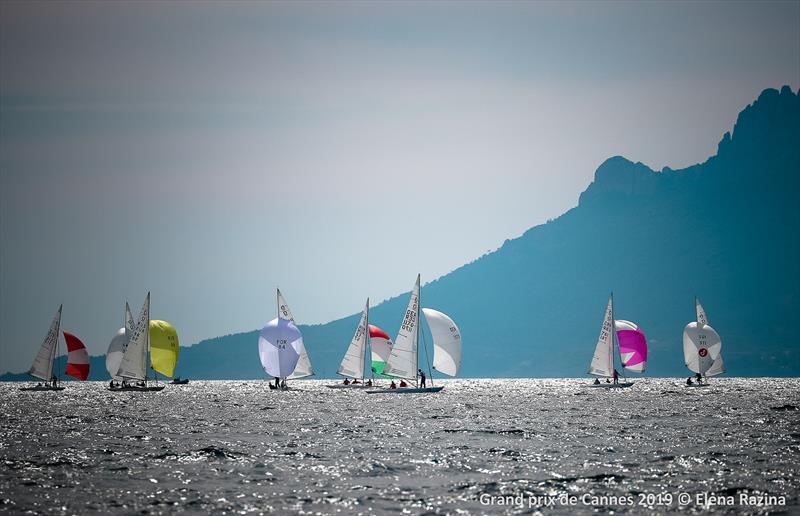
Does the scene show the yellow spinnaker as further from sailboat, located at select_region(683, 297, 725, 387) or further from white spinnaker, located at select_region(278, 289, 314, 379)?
sailboat, located at select_region(683, 297, 725, 387)

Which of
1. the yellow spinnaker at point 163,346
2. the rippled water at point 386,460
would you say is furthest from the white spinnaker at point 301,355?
the rippled water at point 386,460

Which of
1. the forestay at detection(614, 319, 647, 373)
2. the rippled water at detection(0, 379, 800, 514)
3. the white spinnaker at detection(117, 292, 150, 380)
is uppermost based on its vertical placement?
the forestay at detection(614, 319, 647, 373)

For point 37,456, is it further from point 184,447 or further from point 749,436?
point 749,436

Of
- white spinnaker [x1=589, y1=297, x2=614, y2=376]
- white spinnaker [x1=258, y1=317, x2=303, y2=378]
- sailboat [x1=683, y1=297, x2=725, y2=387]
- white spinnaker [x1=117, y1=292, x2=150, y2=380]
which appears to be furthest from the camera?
sailboat [x1=683, y1=297, x2=725, y2=387]

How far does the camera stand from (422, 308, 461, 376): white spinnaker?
279ft

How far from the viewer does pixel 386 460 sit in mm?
36625

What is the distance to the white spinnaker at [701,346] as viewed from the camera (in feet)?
372

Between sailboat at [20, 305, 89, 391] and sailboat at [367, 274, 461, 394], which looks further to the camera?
sailboat at [20, 305, 89, 391]

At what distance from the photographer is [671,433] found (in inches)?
1841

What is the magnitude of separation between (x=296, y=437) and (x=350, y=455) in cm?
901

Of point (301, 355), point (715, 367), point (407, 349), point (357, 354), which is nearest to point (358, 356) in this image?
point (357, 354)

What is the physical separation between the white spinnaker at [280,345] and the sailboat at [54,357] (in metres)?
25.4

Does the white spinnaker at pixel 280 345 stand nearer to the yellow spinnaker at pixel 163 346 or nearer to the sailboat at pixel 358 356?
the sailboat at pixel 358 356

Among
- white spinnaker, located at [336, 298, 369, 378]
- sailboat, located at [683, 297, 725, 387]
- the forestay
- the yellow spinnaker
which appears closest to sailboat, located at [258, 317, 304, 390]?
white spinnaker, located at [336, 298, 369, 378]
